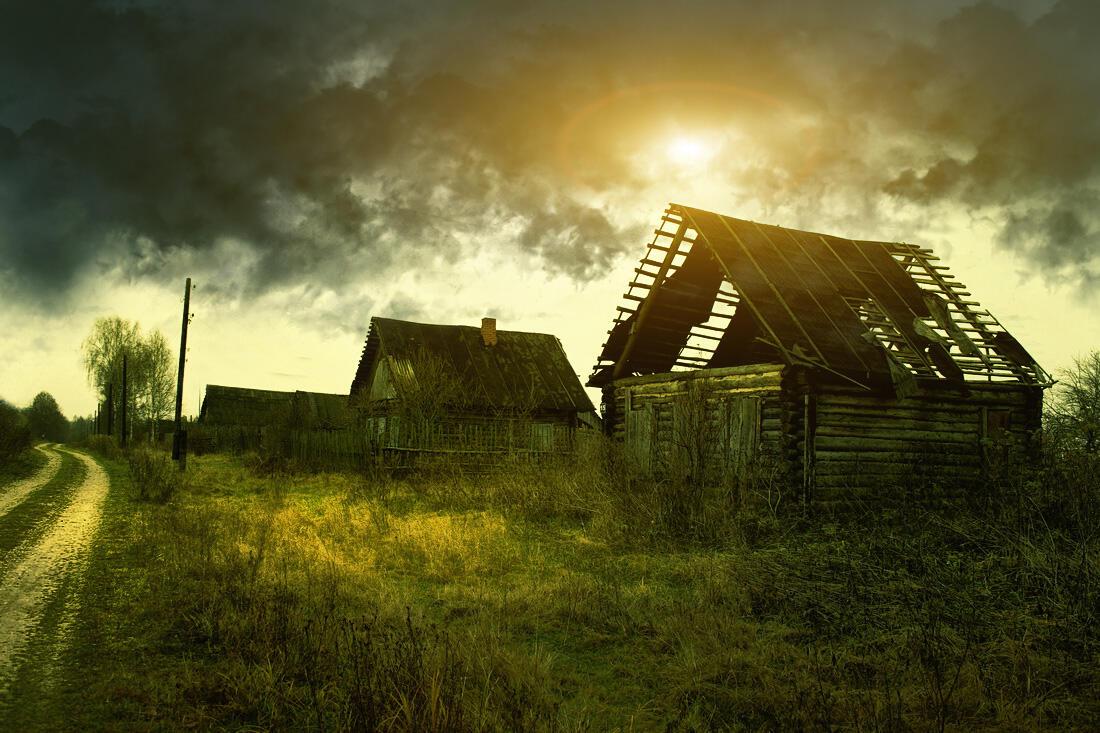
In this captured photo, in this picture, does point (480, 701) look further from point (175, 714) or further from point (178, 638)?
point (178, 638)

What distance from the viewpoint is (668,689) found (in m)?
4.93

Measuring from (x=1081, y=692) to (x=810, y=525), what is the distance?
739cm

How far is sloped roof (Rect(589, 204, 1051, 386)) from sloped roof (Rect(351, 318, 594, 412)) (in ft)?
27.6

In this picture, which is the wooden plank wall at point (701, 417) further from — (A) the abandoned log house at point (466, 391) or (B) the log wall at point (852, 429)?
(A) the abandoned log house at point (466, 391)

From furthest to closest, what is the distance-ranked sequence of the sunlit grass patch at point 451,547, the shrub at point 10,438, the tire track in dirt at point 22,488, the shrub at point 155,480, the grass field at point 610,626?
the shrub at point 10,438 → the shrub at point 155,480 → the tire track in dirt at point 22,488 → the sunlit grass patch at point 451,547 → the grass field at point 610,626

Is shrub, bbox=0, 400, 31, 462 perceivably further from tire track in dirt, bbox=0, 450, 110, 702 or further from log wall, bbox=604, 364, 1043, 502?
log wall, bbox=604, 364, 1043, 502

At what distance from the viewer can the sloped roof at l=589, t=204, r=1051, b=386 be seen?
1318 cm

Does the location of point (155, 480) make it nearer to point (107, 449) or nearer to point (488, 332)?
point (488, 332)

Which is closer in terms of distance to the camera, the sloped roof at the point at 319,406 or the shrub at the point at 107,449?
the shrub at the point at 107,449

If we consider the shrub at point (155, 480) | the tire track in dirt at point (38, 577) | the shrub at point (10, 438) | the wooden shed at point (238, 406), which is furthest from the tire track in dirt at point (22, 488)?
the wooden shed at point (238, 406)

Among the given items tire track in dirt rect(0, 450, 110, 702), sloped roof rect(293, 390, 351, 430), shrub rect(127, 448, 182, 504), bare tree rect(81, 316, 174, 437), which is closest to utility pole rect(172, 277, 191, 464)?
shrub rect(127, 448, 182, 504)

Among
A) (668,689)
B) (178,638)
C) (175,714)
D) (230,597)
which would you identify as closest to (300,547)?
(230,597)

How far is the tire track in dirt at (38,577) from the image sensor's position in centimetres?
549

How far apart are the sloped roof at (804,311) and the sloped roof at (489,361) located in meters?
8.41
